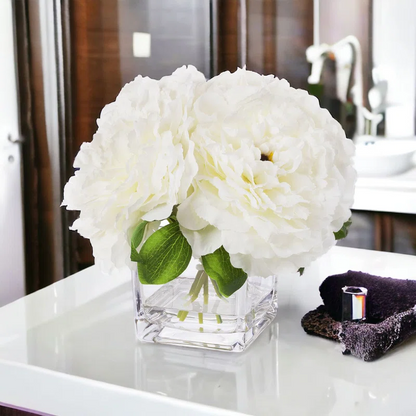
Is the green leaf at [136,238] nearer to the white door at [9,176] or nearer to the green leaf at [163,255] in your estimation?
the green leaf at [163,255]

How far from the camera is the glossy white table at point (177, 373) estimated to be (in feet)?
2.25

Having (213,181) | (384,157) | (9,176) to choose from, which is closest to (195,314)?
(213,181)

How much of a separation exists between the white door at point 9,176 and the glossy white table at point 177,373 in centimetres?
150

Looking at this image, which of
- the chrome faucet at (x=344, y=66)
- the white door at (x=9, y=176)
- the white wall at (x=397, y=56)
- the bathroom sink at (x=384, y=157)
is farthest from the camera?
the chrome faucet at (x=344, y=66)

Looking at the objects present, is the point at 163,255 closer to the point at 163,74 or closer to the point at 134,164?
the point at 134,164

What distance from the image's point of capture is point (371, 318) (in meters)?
0.87

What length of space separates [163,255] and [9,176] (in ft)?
5.93

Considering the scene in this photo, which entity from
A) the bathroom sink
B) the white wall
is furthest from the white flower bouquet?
the white wall

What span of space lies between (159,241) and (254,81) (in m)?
0.23

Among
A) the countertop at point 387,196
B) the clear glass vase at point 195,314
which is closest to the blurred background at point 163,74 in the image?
the countertop at point 387,196

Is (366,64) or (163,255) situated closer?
(163,255)

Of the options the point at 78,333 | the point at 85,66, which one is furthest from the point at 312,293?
the point at 85,66

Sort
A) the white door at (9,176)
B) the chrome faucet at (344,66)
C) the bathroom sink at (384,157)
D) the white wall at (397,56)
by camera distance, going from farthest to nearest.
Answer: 1. the chrome faucet at (344,66)
2. the white wall at (397,56)
3. the bathroom sink at (384,157)
4. the white door at (9,176)

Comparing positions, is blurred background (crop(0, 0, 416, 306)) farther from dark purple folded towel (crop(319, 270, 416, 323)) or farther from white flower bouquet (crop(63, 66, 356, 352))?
white flower bouquet (crop(63, 66, 356, 352))
